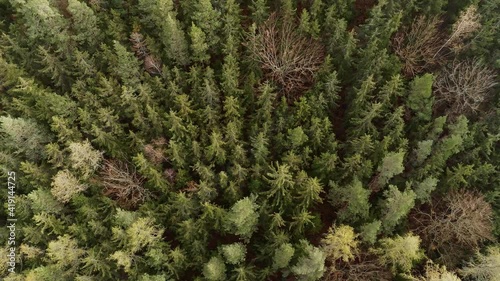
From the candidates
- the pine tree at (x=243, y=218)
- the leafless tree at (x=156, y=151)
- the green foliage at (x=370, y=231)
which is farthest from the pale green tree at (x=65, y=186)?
the green foliage at (x=370, y=231)

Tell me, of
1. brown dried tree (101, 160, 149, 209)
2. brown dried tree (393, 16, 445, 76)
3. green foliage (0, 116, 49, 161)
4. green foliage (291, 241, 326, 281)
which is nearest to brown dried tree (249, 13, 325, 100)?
brown dried tree (393, 16, 445, 76)

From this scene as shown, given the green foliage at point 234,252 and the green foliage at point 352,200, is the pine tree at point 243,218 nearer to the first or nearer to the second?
the green foliage at point 234,252

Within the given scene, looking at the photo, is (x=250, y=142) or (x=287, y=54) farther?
(x=287, y=54)

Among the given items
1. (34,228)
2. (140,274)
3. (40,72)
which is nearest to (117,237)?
(140,274)

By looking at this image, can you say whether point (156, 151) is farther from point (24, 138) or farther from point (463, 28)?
point (463, 28)

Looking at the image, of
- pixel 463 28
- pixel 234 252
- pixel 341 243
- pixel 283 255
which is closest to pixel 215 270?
pixel 234 252

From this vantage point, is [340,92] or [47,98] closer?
[47,98]

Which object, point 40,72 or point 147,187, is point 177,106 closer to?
point 147,187
